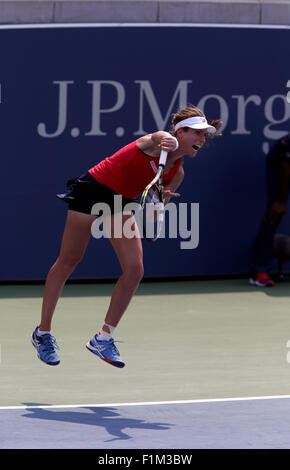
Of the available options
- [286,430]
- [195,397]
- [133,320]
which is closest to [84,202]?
[195,397]

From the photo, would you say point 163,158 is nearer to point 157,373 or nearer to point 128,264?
point 128,264

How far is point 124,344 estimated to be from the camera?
841 centimetres

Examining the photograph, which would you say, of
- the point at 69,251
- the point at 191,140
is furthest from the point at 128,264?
the point at 191,140

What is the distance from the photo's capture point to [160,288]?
1093cm

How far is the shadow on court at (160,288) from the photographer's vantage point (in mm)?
10602

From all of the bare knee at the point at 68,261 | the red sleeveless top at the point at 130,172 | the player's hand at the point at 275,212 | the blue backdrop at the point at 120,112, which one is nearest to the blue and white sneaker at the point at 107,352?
the bare knee at the point at 68,261

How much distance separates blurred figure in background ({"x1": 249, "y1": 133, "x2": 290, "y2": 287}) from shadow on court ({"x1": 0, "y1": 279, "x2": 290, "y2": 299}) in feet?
0.54

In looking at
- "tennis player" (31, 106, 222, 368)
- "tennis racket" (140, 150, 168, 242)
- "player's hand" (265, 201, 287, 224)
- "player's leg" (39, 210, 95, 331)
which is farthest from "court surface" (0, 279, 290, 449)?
"tennis racket" (140, 150, 168, 242)

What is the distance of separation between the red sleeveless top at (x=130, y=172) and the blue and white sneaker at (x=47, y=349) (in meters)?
1.03

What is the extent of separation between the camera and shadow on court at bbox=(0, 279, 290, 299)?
1060 cm

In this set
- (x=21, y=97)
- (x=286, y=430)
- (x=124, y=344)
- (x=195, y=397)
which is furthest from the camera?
(x=21, y=97)

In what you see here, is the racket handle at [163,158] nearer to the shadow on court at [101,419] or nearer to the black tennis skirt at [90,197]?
the black tennis skirt at [90,197]

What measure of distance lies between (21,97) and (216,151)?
1.98 meters

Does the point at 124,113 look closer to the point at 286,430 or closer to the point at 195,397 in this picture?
the point at 195,397
